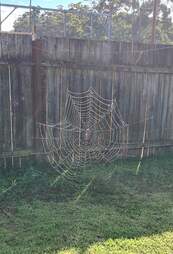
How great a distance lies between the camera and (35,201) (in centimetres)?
489

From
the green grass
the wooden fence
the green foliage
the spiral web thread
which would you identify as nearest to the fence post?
the wooden fence

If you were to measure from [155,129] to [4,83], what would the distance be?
3.22 metres

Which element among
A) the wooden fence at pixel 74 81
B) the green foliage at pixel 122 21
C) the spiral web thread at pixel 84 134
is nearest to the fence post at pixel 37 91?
the wooden fence at pixel 74 81

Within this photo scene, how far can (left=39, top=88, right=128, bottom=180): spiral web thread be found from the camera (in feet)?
21.0

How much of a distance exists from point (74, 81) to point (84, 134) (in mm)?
972

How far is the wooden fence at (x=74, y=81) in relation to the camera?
5.97m

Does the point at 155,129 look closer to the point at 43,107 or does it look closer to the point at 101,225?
the point at 43,107

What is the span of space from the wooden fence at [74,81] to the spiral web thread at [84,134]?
0.14 m

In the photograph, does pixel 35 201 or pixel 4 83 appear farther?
pixel 4 83

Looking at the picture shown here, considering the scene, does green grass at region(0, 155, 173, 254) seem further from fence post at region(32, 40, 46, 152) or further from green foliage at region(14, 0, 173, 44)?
green foliage at region(14, 0, 173, 44)

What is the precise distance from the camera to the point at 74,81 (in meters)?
6.46

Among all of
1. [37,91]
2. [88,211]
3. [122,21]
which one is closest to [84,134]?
[37,91]

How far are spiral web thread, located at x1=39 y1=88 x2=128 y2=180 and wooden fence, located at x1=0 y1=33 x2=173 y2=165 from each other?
138mm

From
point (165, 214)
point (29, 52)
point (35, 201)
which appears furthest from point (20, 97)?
point (165, 214)
